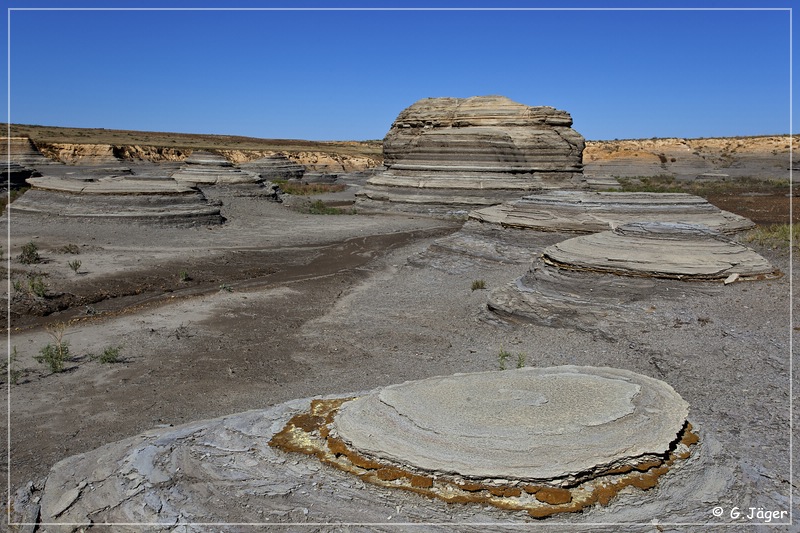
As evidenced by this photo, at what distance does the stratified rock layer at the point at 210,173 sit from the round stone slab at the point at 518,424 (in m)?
21.7

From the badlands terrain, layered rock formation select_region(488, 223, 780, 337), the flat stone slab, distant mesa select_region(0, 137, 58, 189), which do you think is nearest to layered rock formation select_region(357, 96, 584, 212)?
the badlands terrain

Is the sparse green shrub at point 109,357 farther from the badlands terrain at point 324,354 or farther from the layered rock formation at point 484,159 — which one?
the layered rock formation at point 484,159

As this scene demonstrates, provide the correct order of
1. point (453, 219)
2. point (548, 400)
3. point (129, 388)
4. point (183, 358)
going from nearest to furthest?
point (548, 400), point (129, 388), point (183, 358), point (453, 219)

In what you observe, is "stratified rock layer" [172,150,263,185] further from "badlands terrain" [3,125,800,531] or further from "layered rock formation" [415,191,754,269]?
"layered rock formation" [415,191,754,269]

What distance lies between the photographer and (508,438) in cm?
319

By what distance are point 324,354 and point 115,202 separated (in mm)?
11929

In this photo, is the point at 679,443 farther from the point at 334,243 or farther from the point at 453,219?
the point at 453,219

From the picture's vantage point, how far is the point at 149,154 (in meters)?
52.7

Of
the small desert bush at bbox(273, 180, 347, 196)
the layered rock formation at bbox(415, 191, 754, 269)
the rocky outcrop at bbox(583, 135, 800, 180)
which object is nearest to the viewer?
the layered rock formation at bbox(415, 191, 754, 269)

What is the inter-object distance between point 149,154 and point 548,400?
180ft

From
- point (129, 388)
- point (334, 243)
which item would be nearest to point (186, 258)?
point (334, 243)

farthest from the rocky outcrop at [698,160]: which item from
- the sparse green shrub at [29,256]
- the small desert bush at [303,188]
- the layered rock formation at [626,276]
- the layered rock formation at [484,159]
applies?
the sparse green shrub at [29,256]

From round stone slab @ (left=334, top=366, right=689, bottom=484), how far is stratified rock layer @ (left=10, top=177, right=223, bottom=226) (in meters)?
14.0

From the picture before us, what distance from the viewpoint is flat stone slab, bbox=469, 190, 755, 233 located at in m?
10.9
